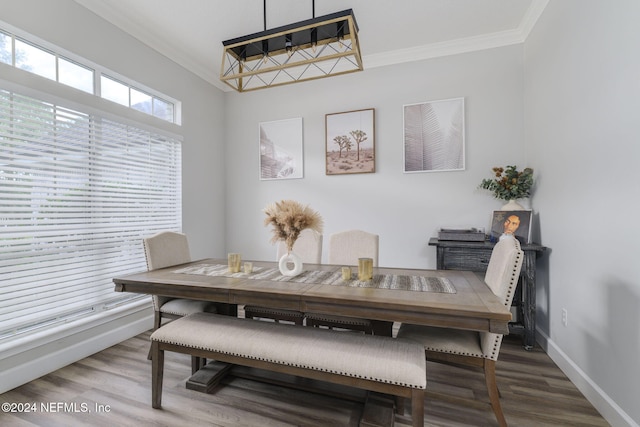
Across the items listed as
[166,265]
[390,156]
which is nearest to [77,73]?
[166,265]

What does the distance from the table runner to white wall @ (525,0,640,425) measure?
0.86 metres

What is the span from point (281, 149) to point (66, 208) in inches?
86.8

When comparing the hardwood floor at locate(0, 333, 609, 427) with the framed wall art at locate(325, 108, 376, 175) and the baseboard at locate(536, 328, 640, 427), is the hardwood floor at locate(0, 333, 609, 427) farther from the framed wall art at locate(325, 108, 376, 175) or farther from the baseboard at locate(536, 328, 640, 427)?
the framed wall art at locate(325, 108, 376, 175)

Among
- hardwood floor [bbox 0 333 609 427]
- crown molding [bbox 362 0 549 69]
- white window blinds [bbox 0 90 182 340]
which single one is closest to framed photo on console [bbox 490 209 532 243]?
hardwood floor [bbox 0 333 609 427]

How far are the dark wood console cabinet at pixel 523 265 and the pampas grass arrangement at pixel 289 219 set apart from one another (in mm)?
1419

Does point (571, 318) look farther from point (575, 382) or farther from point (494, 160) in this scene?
point (494, 160)

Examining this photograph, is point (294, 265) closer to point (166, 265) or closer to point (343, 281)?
point (343, 281)

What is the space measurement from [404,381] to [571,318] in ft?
5.16

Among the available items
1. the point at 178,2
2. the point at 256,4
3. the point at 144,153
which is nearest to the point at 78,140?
the point at 144,153

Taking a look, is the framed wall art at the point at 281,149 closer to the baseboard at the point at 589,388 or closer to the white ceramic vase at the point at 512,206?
the white ceramic vase at the point at 512,206

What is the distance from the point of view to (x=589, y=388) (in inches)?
70.6

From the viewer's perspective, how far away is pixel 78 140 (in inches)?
→ 93.1

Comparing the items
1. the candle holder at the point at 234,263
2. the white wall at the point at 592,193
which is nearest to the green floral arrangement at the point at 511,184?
the white wall at the point at 592,193

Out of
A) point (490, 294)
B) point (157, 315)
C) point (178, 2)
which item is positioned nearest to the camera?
point (490, 294)
